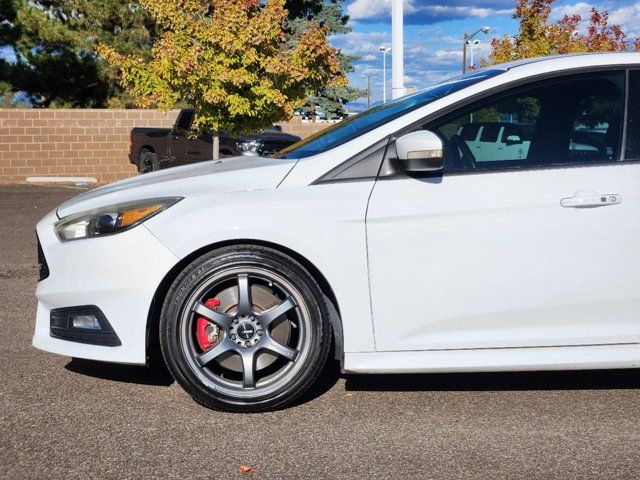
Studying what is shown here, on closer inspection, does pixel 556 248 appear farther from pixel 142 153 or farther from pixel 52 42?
pixel 52 42

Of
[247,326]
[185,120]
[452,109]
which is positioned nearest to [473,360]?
[247,326]

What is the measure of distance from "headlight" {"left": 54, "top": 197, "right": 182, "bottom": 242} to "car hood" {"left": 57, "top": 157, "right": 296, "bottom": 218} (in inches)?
2.0

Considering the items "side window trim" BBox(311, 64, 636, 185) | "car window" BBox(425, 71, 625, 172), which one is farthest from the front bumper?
"car window" BBox(425, 71, 625, 172)

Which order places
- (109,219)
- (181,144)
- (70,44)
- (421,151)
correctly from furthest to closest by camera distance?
Answer: (70,44) → (181,144) → (109,219) → (421,151)

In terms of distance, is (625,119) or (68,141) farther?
(68,141)

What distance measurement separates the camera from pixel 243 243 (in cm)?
415

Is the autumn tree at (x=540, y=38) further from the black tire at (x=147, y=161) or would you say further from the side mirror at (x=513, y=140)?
the side mirror at (x=513, y=140)

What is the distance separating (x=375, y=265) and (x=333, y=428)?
0.80 metres

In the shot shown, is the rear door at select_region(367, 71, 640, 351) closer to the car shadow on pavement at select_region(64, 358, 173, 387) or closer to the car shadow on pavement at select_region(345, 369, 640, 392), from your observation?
the car shadow on pavement at select_region(345, 369, 640, 392)

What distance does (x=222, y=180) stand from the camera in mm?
4309

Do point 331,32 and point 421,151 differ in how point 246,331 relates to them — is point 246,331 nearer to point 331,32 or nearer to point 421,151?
point 421,151

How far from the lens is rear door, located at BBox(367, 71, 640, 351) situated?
13.4ft

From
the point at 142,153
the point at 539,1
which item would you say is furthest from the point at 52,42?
the point at 539,1

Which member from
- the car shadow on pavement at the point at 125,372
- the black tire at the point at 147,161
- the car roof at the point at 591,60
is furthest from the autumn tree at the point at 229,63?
the car roof at the point at 591,60
